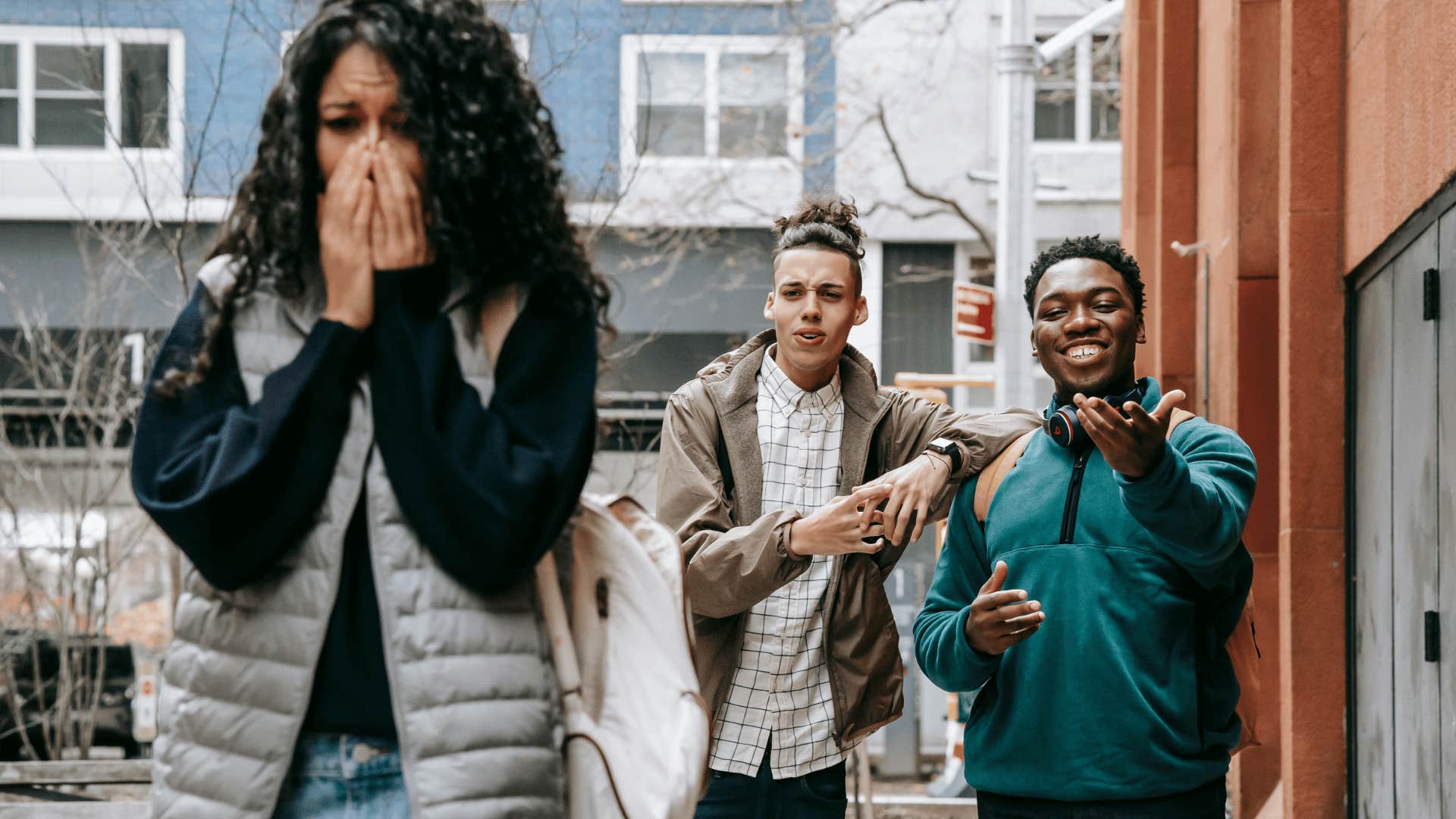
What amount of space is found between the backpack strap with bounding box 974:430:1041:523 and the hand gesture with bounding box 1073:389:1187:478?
2.17 ft

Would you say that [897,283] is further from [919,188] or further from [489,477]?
[489,477]

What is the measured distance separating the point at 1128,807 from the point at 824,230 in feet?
6.15

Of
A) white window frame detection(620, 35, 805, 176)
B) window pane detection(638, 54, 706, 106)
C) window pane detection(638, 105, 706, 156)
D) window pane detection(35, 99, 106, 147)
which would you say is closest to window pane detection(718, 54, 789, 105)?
white window frame detection(620, 35, 805, 176)

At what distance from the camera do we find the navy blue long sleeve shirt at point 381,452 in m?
2.63

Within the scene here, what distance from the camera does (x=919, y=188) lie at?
70.7 feet

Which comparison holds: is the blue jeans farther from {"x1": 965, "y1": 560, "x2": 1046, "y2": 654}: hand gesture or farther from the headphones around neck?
the headphones around neck

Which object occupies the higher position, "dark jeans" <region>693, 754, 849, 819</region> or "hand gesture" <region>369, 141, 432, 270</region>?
"hand gesture" <region>369, 141, 432, 270</region>

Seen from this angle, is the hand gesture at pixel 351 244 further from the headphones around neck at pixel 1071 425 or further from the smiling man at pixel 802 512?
the headphones around neck at pixel 1071 425

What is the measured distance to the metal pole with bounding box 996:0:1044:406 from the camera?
1396 centimetres

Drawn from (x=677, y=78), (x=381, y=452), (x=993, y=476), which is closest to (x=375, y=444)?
(x=381, y=452)

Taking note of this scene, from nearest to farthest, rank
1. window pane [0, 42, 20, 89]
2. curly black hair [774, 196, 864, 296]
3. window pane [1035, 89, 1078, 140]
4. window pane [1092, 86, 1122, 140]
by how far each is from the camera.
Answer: curly black hair [774, 196, 864, 296] → window pane [0, 42, 20, 89] → window pane [1092, 86, 1122, 140] → window pane [1035, 89, 1078, 140]

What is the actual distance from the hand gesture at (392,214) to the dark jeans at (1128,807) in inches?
75.9

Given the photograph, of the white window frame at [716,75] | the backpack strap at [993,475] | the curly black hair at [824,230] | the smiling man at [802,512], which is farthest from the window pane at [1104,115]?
the backpack strap at [993,475]

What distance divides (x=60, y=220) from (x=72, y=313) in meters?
2.24
